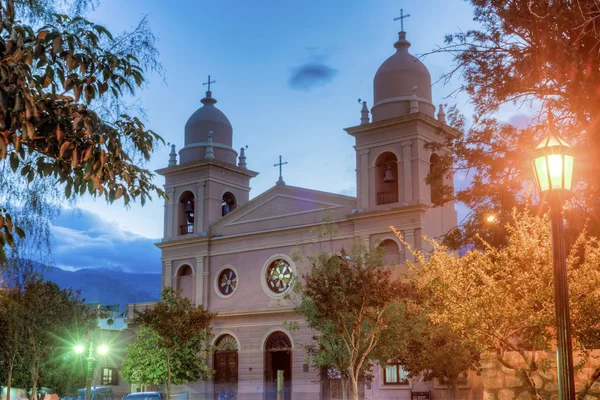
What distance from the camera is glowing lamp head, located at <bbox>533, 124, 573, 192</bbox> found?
7.82m

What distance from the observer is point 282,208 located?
4125 centimetres

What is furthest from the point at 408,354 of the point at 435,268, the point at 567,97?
the point at 435,268

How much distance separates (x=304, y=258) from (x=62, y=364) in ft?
40.0

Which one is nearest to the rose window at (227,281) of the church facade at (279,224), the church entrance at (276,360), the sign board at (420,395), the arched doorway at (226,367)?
the church facade at (279,224)

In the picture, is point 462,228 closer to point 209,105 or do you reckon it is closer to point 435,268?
point 435,268

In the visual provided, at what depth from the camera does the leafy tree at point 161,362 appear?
38344 mm

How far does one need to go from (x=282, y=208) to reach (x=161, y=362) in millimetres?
9807

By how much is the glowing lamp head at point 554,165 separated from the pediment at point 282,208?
3075 cm

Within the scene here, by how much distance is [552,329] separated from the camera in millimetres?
12133

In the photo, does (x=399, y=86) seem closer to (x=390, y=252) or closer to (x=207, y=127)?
(x=390, y=252)

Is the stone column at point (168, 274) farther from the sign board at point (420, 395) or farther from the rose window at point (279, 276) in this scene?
the sign board at point (420, 395)

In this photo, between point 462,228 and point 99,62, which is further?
point 462,228

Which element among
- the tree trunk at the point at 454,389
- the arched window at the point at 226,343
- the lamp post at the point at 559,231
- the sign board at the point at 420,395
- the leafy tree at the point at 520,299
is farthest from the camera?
the arched window at the point at 226,343

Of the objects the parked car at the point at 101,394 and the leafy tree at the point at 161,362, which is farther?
the leafy tree at the point at 161,362
